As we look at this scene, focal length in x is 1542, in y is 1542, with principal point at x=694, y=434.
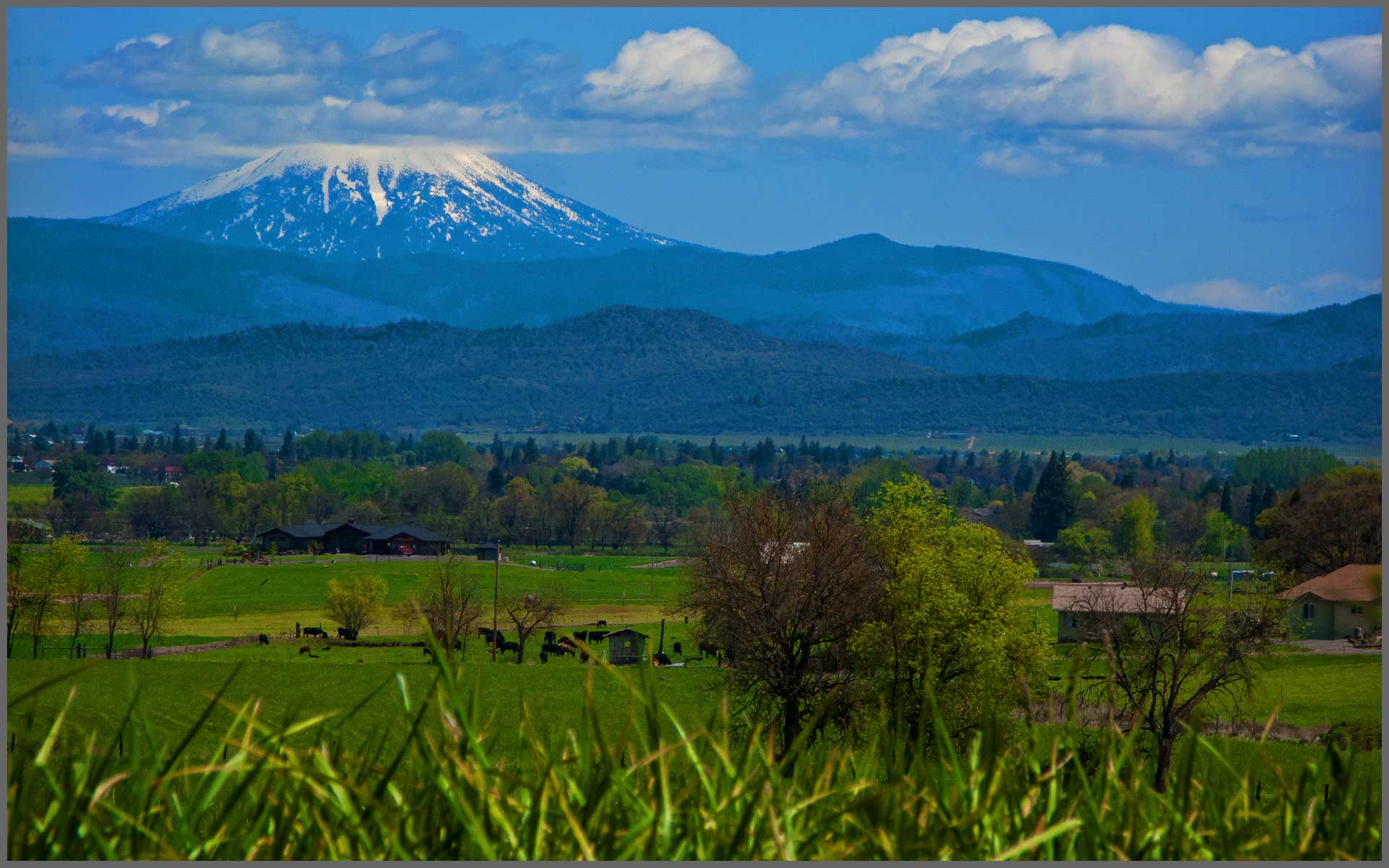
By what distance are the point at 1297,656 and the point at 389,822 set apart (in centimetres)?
4533

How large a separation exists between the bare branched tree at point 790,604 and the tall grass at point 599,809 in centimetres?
2313

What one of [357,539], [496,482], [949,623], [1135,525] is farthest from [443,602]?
[496,482]

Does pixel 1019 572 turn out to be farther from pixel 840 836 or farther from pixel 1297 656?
pixel 840 836

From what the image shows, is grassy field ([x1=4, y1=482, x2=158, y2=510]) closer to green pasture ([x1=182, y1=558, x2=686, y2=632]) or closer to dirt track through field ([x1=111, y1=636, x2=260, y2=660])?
green pasture ([x1=182, y1=558, x2=686, y2=632])

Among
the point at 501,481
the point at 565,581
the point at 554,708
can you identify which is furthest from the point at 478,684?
the point at 501,481

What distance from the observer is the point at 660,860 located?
3.44 m

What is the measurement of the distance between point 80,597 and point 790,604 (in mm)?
33308

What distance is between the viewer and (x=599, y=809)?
3.74 m

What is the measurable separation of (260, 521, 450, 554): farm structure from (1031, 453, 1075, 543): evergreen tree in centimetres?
3982

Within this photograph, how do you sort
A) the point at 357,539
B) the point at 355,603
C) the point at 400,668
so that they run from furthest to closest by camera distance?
1. the point at 357,539
2. the point at 355,603
3. the point at 400,668

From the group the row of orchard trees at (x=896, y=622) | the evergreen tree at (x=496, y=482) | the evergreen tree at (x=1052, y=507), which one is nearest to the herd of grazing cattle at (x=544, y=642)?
the row of orchard trees at (x=896, y=622)

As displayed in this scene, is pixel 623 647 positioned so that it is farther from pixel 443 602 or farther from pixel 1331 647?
pixel 1331 647

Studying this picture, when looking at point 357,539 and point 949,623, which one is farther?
point 357,539

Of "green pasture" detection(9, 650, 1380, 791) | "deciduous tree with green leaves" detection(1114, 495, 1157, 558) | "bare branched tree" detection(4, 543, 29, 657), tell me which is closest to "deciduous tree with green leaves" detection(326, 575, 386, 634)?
"green pasture" detection(9, 650, 1380, 791)
